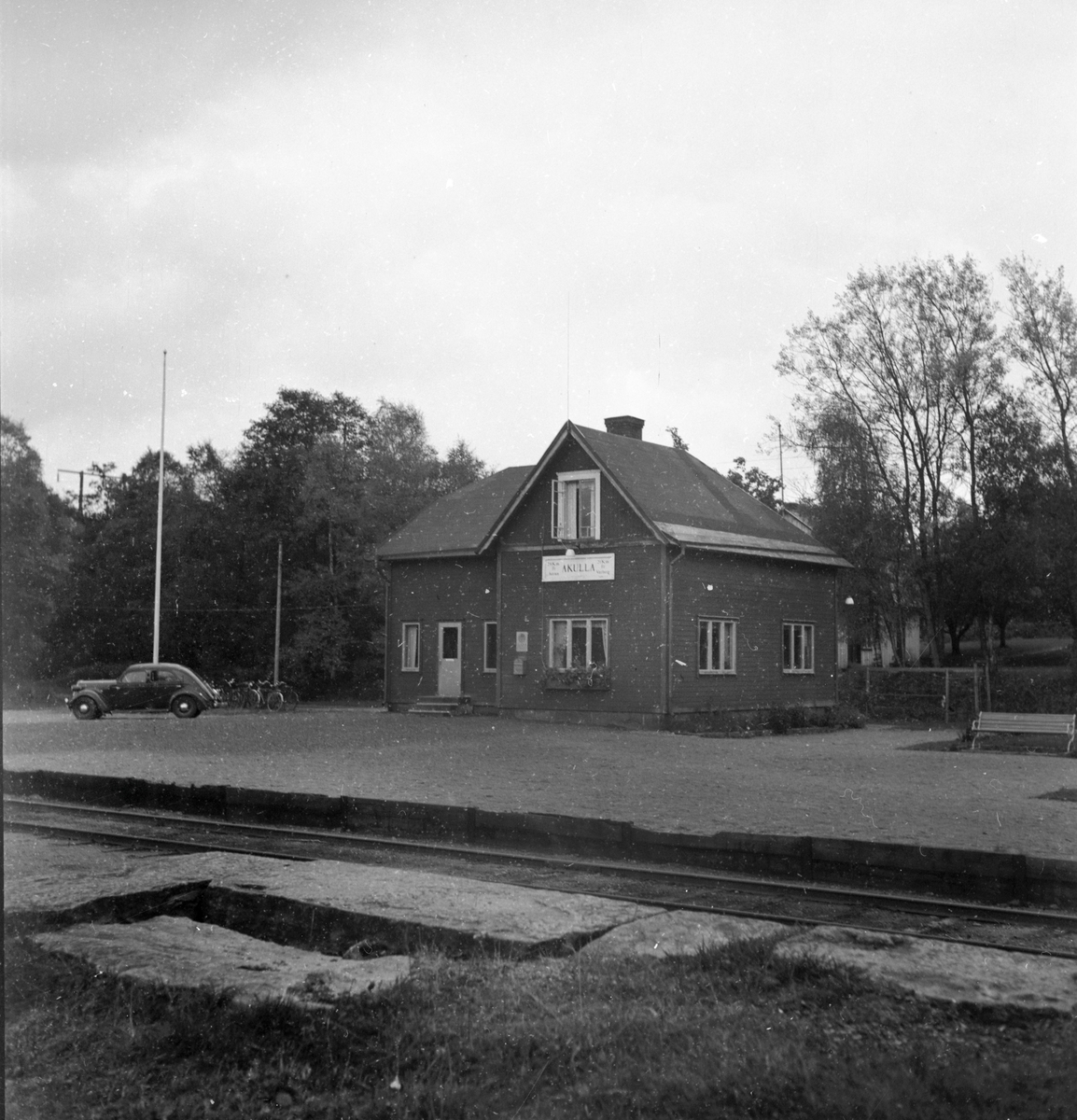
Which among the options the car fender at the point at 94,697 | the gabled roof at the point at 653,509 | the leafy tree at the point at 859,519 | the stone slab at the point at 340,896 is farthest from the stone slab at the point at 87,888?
the leafy tree at the point at 859,519

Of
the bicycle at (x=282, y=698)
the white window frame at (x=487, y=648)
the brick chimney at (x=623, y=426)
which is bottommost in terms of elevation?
the bicycle at (x=282, y=698)

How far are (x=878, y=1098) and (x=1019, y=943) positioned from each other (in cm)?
318

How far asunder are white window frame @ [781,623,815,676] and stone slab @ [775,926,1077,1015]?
25.5 metres

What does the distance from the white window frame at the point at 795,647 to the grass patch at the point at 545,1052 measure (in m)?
26.2

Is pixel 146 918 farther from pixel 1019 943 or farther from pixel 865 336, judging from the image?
pixel 865 336

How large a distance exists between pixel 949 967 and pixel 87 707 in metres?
28.2

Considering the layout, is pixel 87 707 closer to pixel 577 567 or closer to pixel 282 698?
pixel 282 698

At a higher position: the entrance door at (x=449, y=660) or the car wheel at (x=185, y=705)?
the entrance door at (x=449, y=660)

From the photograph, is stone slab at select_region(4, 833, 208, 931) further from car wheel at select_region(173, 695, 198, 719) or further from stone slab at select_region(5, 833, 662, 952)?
car wheel at select_region(173, 695, 198, 719)

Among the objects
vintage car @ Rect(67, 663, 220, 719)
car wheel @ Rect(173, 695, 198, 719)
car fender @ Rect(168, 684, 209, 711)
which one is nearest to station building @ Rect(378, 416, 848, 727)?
car fender @ Rect(168, 684, 209, 711)

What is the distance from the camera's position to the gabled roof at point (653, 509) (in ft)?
87.7

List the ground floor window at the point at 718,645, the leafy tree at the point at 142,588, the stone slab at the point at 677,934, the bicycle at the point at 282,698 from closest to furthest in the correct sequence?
the stone slab at the point at 677,934 < the ground floor window at the point at 718,645 < the bicycle at the point at 282,698 < the leafy tree at the point at 142,588

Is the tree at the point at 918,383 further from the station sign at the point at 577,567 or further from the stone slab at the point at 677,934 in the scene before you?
the stone slab at the point at 677,934

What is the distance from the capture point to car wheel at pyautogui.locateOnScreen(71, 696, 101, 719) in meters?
29.5
